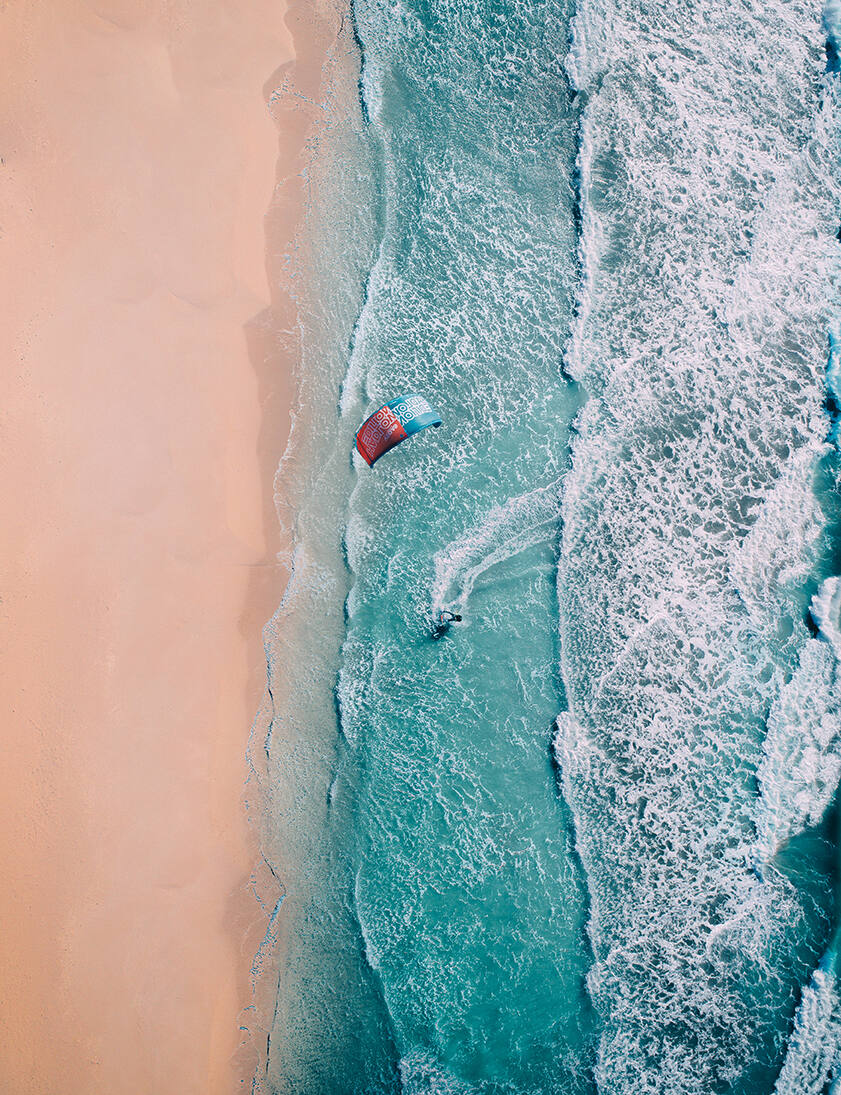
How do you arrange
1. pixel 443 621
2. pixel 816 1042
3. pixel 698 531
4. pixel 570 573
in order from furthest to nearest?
1. pixel 698 531
2. pixel 570 573
3. pixel 443 621
4. pixel 816 1042

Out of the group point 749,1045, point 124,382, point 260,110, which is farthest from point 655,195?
point 749,1045

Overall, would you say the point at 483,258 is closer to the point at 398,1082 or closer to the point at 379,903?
the point at 379,903

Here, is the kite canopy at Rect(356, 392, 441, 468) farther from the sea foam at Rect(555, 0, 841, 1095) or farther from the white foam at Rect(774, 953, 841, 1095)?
the white foam at Rect(774, 953, 841, 1095)

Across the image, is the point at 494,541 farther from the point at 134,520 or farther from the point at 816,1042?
the point at 816,1042

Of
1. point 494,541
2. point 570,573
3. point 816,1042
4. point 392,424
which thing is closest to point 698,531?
point 570,573

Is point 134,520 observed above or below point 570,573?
above

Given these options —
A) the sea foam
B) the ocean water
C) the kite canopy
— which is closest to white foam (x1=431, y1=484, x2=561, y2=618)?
the ocean water
